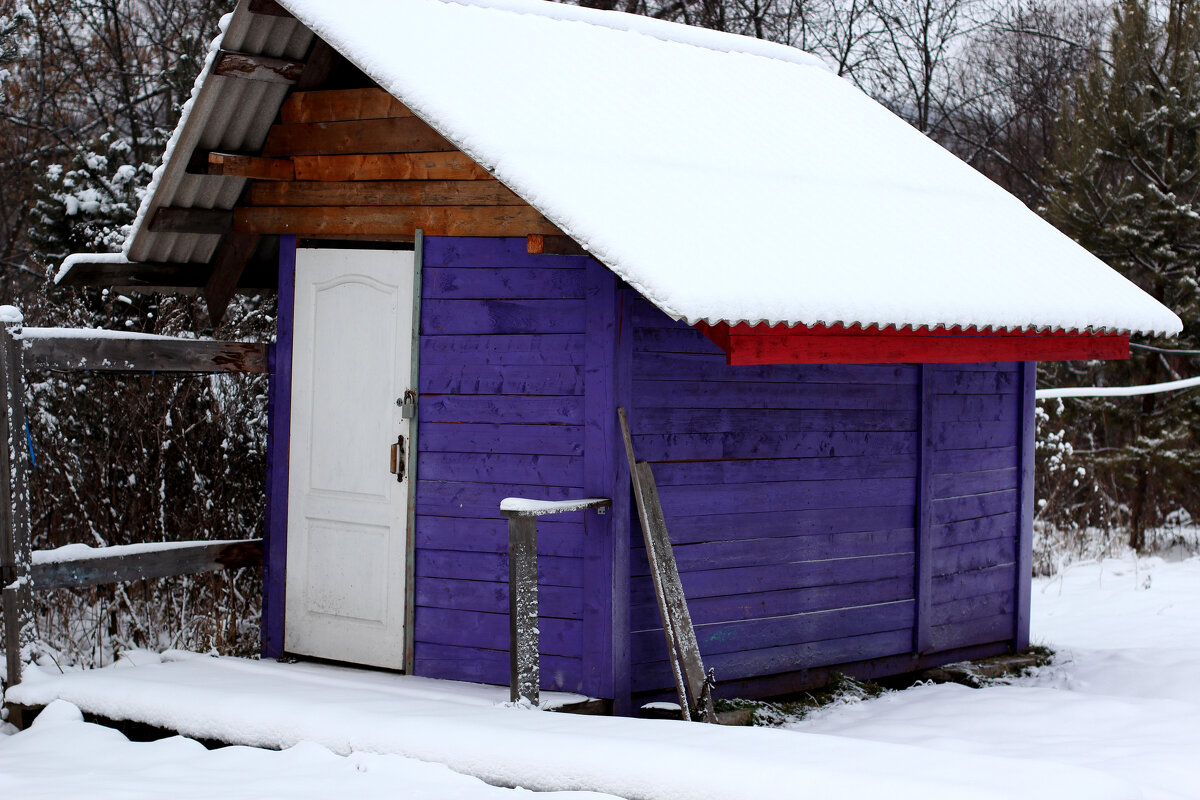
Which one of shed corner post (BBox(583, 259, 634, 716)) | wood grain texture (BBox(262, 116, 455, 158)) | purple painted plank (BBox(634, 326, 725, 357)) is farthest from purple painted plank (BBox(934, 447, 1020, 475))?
wood grain texture (BBox(262, 116, 455, 158))

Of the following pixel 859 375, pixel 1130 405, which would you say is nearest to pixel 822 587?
pixel 859 375

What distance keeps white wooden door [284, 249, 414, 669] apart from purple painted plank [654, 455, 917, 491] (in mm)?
1430

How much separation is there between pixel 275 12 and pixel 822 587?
4115 millimetres

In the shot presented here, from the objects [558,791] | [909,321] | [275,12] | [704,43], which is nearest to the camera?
[558,791]

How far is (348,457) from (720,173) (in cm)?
247

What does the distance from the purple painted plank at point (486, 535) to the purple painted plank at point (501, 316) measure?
0.93m

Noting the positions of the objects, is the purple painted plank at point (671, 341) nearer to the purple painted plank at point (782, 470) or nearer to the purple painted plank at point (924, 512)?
the purple painted plank at point (782, 470)

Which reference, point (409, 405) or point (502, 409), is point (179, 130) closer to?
point (409, 405)

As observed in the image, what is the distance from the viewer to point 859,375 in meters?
7.39

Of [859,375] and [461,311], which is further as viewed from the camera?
[859,375]

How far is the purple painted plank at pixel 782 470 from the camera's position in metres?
6.56

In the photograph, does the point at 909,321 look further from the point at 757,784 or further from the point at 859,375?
the point at 757,784

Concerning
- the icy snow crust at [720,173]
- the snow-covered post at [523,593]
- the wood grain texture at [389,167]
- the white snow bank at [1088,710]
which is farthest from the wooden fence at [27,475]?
the white snow bank at [1088,710]

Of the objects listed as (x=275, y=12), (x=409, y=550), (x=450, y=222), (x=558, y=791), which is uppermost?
(x=275, y=12)
